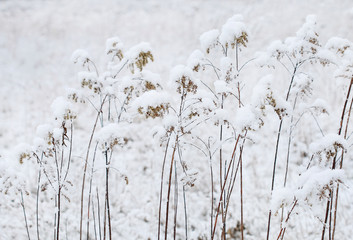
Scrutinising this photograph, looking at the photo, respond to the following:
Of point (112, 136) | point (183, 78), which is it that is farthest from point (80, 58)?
point (183, 78)

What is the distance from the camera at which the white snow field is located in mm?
2348

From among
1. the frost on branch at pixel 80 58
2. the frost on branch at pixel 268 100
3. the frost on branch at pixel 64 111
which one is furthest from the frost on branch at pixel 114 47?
the frost on branch at pixel 268 100

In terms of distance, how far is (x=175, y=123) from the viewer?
7.48 ft

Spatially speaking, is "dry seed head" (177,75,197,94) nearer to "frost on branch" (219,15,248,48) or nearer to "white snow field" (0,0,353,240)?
"white snow field" (0,0,353,240)

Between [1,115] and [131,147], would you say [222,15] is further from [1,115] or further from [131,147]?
[1,115]

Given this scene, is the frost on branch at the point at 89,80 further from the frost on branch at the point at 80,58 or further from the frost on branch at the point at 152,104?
the frost on branch at the point at 152,104

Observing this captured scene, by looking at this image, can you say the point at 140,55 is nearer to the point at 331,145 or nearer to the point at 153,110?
the point at 153,110

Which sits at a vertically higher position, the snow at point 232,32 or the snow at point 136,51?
the snow at point 232,32

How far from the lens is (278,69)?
10602 mm

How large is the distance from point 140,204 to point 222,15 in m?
11.3

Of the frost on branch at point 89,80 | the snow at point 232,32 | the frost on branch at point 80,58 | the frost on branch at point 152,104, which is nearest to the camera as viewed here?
the frost on branch at point 152,104

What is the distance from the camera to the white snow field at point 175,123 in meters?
2.35

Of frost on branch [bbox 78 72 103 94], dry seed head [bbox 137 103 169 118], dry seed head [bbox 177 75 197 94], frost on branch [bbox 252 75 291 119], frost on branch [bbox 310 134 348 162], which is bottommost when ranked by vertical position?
frost on branch [bbox 310 134 348 162]

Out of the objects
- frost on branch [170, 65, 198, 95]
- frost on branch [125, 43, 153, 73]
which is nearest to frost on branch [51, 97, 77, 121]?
frost on branch [125, 43, 153, 73]
